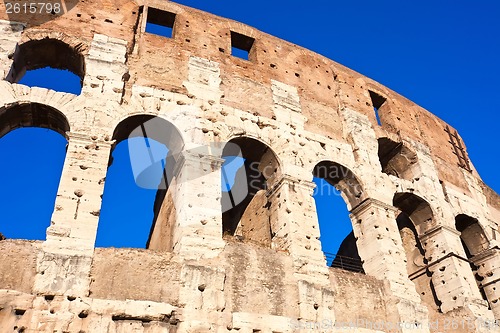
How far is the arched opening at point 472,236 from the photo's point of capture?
11.1 meters

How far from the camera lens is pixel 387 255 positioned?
334 inches

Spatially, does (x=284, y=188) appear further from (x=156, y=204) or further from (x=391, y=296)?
(x=156, y=204)

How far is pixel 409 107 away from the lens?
12734 millimetres

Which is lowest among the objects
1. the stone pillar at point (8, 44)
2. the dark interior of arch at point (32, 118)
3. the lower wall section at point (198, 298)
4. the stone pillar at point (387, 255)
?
the lower wall section at point (198, 298)

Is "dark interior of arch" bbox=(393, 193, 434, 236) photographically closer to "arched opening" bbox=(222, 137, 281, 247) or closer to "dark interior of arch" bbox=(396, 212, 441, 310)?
"dark interior of arch" bbox=(396, 212, 441, 310)

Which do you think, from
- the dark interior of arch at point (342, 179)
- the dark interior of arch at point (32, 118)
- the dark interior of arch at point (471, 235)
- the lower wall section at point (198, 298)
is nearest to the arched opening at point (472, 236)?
the dark interior of arch at point (471, 235)

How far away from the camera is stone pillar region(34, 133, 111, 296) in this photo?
5953mm

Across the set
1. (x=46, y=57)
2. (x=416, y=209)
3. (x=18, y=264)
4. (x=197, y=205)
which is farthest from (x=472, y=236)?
Answer: (x=46, y=57)

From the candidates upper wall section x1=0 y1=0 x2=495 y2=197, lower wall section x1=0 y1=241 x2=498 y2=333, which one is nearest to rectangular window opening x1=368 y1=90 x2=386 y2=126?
upper wall section x1=0 y1=0 x2=495 y2=197

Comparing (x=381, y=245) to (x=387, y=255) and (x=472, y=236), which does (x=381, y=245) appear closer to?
(x=387, y=255)

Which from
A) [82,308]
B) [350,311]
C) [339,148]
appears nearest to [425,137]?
[339,148]

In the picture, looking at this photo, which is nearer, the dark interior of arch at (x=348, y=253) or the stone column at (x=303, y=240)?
the stone column at (x=303, y=240)

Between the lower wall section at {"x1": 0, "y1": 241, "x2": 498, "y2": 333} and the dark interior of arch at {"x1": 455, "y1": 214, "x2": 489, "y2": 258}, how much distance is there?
432 cm

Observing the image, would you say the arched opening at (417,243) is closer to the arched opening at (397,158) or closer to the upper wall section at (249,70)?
the arched opening at (397,158)
